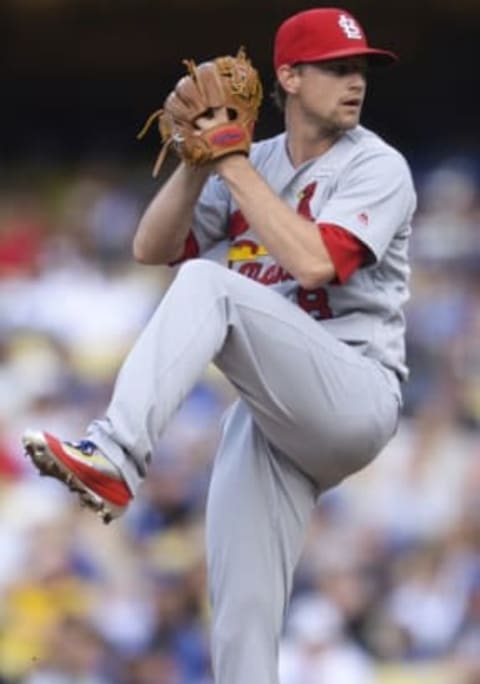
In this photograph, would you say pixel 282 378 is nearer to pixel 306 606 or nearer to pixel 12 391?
pixel 306 606

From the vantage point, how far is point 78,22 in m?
10.2

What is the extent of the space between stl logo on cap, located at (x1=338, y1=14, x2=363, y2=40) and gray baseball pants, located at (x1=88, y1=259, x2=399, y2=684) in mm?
595

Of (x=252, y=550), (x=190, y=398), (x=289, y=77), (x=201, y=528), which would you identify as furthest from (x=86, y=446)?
(x=190, y=398)

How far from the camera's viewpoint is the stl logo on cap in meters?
4.59

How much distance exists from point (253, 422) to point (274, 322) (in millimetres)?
438

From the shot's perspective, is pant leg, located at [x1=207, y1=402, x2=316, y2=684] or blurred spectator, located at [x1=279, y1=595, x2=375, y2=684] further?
blurred spectator, located at [x1=279, y1=595, x2=375, y2=684]

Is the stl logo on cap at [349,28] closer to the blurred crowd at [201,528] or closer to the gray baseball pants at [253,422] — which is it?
the gray baseball pants at [253,422]

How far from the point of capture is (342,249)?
443 cm

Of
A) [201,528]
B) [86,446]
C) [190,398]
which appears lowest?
[201,528]

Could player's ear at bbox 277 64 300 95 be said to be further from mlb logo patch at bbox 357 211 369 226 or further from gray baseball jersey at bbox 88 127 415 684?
mlb logo patch at bbox 357 211 369 226

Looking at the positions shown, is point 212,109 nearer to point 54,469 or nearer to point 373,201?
point 373,201

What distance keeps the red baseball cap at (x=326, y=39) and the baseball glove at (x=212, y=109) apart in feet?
0.47

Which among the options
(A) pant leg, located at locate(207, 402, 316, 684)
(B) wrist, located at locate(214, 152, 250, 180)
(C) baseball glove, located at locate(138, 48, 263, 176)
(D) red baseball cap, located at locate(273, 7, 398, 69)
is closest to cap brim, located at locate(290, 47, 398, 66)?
(D) red baseball cap, located at locate(273, 7, 398, 69)

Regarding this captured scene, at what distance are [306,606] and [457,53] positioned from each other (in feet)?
11.0
